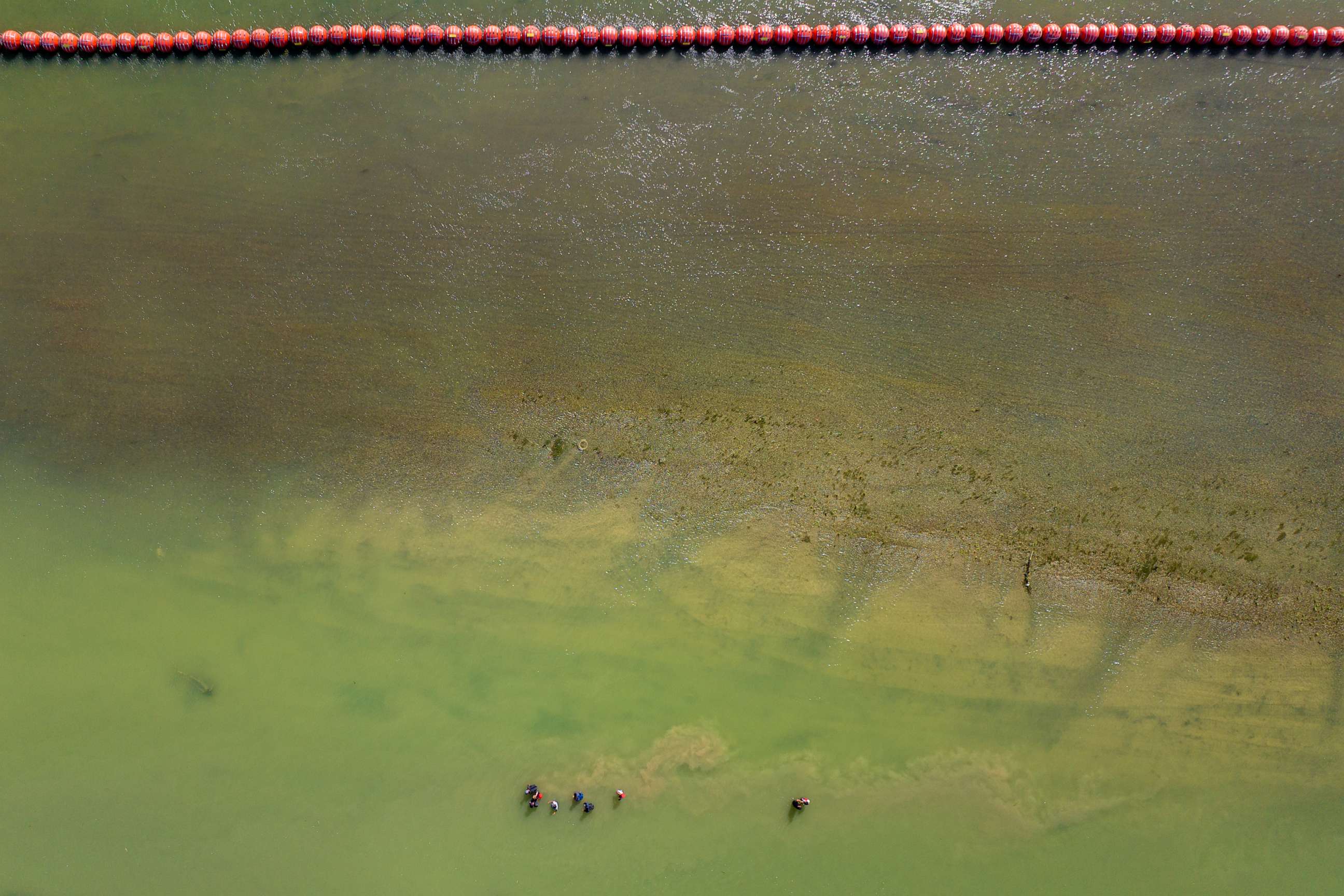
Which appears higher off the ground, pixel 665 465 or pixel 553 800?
pixel 665 465

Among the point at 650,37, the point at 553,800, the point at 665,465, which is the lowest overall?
the point at 553,800

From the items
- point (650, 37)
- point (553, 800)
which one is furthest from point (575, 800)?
point (650, 37)

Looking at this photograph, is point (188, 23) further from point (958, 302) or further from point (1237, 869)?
point (1237, 869)

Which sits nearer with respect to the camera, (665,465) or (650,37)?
(650,37)

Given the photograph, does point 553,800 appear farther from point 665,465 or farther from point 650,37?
point 650,37

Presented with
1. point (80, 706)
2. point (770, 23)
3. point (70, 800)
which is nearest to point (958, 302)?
point (770, 23)

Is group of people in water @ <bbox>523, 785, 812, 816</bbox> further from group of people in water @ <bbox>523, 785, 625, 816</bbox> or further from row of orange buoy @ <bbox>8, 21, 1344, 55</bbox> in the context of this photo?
row of orange buoy @ <bbox>8, 21, 1344, 55</bbox>

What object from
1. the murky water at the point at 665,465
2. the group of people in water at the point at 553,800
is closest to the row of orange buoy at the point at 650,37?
the murky water at the point at 665,465

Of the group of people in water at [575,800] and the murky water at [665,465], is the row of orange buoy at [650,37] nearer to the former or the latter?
the murky water at [665,465]
